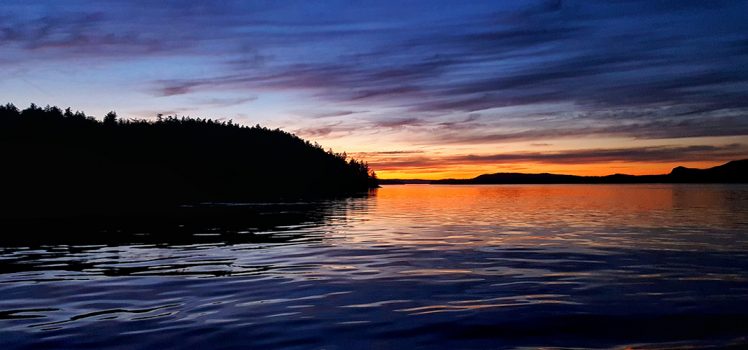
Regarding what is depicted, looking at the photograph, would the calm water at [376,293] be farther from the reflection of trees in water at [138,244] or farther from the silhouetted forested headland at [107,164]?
the silhouetted forested headland at [107,164]

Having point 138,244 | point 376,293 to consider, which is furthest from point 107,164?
point 376,293

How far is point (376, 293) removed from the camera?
16578 mm

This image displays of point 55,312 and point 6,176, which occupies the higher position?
point 6,176

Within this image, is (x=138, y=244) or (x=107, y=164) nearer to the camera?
(x=138, y=244)

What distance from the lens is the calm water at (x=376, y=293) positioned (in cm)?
1196

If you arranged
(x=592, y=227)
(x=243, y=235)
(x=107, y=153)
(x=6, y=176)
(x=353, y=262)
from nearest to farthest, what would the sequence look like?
(x=353, y=262), (x=243, y=235), (x=592, y=227), (x=6, y=176), (x=107, y=153)

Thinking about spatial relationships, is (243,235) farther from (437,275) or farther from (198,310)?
(198,310)

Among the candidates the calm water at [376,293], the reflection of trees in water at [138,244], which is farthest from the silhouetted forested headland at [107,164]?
the calm water at [376,293]

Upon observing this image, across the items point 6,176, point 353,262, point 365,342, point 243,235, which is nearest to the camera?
point 365,342

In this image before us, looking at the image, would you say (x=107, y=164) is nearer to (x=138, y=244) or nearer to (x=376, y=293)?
(x=138, y=244)

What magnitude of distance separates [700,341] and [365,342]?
6.97 metres

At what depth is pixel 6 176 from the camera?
116438 mm

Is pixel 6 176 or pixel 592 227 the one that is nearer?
pixel 592 227

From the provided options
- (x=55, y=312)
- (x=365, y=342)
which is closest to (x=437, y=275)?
(x=365, y=342)
